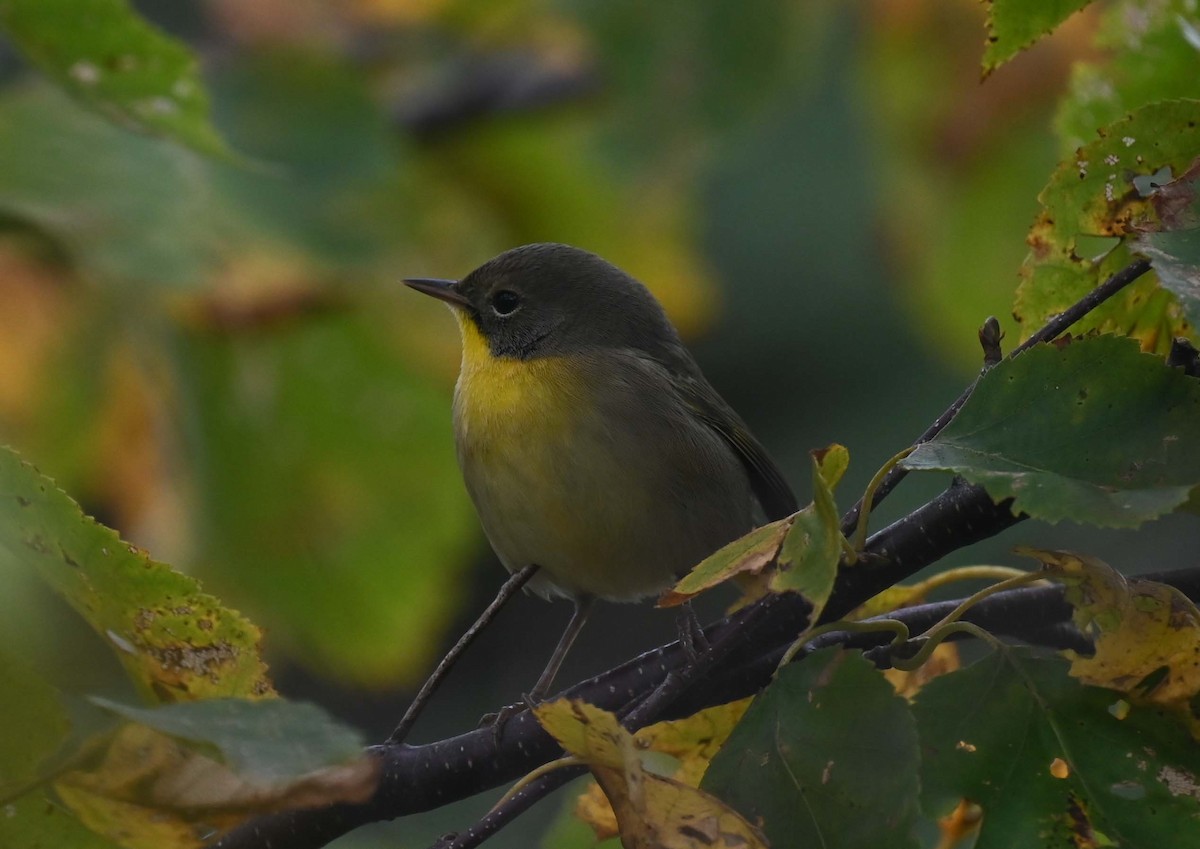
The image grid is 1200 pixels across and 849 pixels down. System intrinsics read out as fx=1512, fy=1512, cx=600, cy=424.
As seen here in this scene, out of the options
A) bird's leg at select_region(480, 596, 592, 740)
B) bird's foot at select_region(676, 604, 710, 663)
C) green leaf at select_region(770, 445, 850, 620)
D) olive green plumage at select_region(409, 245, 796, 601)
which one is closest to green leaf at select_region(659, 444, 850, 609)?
green leaf at select_region(770, 445, 850, 620)

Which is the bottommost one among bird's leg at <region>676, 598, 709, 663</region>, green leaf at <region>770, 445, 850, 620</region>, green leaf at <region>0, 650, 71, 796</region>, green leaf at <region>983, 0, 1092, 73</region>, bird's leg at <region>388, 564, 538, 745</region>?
bird's leg at <region>676, 598, 709, 663</region>

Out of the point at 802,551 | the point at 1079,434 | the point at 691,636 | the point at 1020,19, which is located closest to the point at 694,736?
Result: the point at 691,636

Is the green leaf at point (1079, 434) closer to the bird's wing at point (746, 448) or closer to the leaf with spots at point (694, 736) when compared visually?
the leaf with spots at point (694, 736)

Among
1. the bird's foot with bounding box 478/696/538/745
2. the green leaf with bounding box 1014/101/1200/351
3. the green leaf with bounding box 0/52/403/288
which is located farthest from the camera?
the green leaf with bounding box 0/52/403/288

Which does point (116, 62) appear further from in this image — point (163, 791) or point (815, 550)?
point (815, 550)

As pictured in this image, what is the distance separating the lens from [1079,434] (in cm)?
150

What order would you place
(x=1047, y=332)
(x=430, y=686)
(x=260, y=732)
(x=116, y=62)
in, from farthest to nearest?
(x=116, y=62) → (x=430, y=686) → (x=1047, y=332) → (x=260, y=732)

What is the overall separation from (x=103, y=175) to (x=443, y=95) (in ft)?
5.35

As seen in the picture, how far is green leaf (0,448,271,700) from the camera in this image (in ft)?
4.91

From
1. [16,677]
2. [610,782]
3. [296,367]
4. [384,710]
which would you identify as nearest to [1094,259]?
[610,782]

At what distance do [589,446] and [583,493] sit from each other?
11cm

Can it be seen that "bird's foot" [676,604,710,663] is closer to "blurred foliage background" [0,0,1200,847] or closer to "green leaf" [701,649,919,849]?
"green leaf" [701,649,919,849]

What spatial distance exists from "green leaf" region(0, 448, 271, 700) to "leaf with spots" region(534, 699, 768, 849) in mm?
397

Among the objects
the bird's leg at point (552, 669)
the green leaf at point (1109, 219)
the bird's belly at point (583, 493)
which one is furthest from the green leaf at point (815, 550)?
the bird's belly at point (583, 493)
